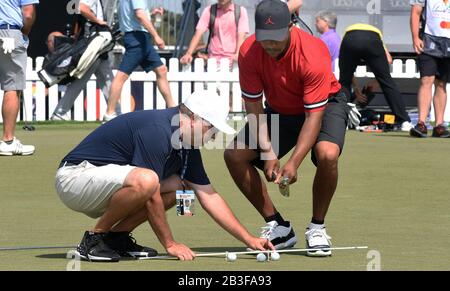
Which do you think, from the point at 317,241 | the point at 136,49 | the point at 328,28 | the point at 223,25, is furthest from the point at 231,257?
the point at 328,28

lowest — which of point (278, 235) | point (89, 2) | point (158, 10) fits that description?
point (158, 10)

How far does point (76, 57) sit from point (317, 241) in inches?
435

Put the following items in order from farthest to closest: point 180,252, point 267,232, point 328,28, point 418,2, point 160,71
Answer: point 328,28, point 160,71, point 418,2, point 267,232, point 180,252

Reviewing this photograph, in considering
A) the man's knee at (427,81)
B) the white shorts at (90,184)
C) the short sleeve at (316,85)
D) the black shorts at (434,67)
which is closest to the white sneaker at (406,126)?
→ the black shorts at (434,67)

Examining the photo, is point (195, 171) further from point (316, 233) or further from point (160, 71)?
point (160, 71)

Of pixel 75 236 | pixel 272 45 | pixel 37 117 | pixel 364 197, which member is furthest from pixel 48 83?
pixel 272 45

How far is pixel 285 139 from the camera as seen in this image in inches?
362

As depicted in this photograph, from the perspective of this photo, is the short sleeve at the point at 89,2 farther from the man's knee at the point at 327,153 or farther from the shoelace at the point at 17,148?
the man's knee at the point at 327,153

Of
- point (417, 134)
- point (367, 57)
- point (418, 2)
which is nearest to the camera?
point (417, 134)

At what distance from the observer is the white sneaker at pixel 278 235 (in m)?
9.04

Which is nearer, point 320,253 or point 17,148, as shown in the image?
point 320,253

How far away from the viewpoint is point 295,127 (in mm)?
9117

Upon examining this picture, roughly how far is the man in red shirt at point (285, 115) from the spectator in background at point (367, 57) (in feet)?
26.9

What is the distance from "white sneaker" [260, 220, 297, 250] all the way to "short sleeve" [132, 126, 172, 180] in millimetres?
1184
